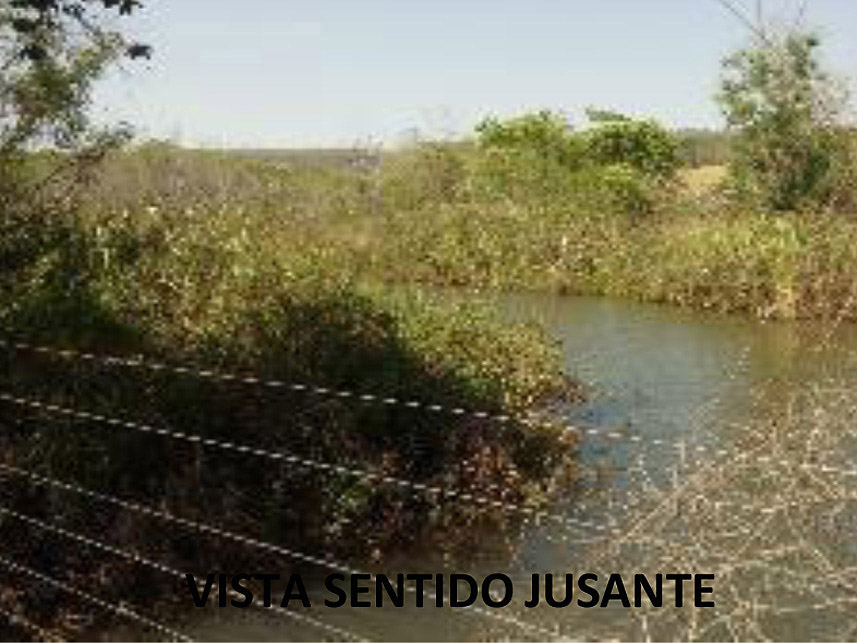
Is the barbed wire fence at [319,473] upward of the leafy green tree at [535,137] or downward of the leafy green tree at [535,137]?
downward

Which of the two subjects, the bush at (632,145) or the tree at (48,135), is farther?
the bush at (632,145)

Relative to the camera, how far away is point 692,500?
6.28m

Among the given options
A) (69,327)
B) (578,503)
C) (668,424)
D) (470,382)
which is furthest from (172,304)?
(668,424)

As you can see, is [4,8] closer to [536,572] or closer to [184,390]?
[184,390]

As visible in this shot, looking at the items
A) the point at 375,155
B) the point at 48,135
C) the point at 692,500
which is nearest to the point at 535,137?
the point at 375,155

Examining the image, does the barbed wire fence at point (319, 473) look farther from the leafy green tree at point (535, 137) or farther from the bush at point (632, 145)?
the bush at point (632, 145)

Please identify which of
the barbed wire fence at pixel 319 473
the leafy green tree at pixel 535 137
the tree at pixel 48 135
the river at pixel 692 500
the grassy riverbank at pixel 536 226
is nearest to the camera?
the river at pixel 692 500

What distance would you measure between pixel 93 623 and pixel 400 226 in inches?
921

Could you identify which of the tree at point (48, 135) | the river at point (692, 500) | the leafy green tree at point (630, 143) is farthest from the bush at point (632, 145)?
the tree at point (48, 135)

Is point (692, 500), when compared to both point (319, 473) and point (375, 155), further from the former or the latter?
point (375, 155)

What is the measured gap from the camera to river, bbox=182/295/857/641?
633 centimetres

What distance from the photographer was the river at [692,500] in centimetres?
633

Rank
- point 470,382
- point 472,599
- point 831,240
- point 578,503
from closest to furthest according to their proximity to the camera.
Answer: point 472,599 → point 578,503 → point 470,382 → point 831,240

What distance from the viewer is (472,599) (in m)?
9.97
